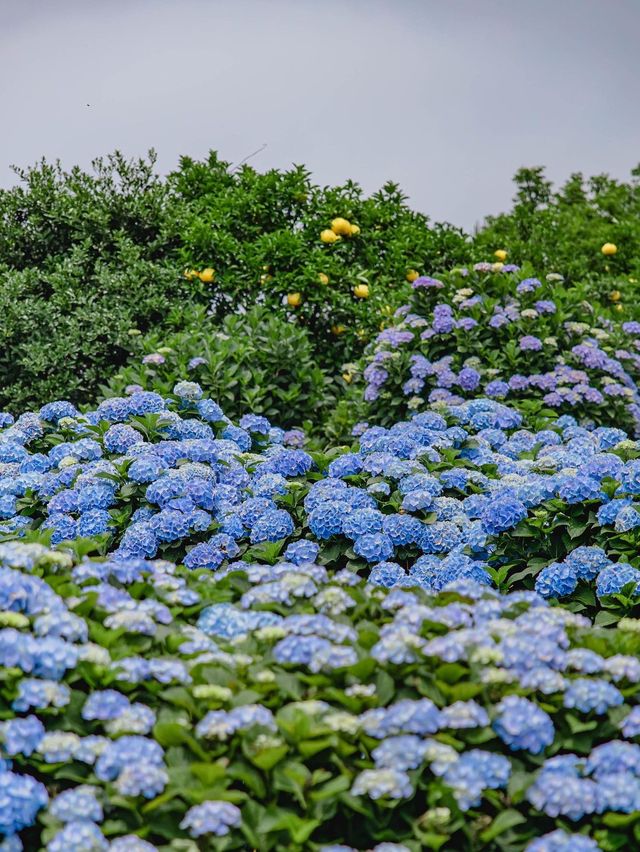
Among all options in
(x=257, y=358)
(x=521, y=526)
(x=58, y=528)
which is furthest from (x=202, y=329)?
(x=521, y=526)

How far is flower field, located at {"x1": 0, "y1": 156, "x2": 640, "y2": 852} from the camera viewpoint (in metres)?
2.53

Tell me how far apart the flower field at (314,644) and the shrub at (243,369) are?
1.01m

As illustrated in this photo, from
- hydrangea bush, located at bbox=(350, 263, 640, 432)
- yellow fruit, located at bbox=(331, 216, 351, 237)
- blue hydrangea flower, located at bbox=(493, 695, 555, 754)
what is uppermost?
blue hydrangea flower, located at bbox=(493, 695, 555, 754)

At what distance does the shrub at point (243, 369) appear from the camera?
261 inches

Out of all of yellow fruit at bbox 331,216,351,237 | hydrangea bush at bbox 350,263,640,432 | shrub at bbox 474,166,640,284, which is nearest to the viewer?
hydrangea bush at bbox 350,263,640,432

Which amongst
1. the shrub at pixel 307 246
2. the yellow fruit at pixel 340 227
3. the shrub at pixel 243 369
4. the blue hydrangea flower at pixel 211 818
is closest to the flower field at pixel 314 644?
the blue hydrangea flower at pixel 211 818

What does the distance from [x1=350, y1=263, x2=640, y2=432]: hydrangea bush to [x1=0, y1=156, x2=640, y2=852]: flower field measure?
1152 millimetres

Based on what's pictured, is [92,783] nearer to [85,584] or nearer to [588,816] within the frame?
[85,584]

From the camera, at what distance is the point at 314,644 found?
9.25 ft

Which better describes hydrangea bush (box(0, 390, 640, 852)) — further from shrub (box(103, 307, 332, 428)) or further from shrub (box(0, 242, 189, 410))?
shrub (box(0, 242, 189, 410))

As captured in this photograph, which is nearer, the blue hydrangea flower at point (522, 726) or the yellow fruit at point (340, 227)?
the blue hydrangea flower at point (522, 726)

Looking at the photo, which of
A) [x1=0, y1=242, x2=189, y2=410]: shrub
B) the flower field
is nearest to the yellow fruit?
[x1=0, y1=242, x2=189, y2=410]: shrub

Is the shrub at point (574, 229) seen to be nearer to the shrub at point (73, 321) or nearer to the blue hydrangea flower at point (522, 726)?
the shrub at point (73, 321)

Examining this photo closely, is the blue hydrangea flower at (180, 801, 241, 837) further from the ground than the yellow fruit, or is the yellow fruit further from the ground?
the blue hydrangea flower at (180, 801, 241, 837)
